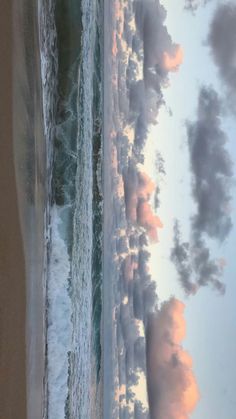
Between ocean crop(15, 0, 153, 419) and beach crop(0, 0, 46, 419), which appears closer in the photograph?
beach crop(0, 0, 46, 419)

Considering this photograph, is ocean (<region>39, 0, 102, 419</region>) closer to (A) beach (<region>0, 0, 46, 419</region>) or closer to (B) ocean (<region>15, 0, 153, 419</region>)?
(B) ocean (<region>15, 0, 153, 419</region>)

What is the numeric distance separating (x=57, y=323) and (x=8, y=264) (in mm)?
1520

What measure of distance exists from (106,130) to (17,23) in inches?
180

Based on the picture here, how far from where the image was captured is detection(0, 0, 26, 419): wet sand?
10.4ft

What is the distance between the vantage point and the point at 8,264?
326 centimetres

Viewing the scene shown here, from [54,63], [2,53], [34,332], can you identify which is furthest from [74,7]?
[34,332]

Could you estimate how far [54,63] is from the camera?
16.1 feet

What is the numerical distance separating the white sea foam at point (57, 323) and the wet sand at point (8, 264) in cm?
99

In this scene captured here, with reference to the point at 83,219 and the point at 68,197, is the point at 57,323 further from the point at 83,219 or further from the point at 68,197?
the point at 83,219

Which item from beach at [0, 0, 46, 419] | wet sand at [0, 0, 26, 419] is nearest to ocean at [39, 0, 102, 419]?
beach at [0, 0, 46, 419]

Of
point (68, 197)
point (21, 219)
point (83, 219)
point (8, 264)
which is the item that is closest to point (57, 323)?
point (68, 197)

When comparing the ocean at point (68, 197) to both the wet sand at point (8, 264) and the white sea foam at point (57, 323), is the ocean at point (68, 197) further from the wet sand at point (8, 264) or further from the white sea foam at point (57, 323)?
the wet sand at point (8, 264)

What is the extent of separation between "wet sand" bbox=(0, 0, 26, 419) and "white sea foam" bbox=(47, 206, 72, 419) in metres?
0.99

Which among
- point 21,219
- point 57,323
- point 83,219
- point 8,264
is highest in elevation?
point 83,219
